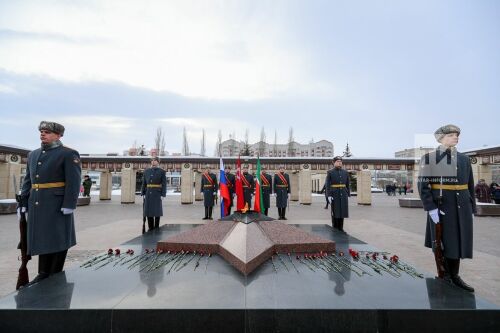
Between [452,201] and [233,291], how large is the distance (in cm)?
253

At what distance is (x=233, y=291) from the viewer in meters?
2.49

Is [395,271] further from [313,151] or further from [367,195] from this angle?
[313,151]

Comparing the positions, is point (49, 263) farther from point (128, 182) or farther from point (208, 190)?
point (128, 182)

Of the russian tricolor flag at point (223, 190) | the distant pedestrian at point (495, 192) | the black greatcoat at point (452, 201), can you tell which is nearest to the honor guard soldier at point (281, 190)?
the russian tricolor flag at point (223, 190)

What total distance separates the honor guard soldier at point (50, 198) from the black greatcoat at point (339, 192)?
521 cm

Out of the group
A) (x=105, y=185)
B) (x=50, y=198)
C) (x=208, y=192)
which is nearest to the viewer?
(x=50, y=198)

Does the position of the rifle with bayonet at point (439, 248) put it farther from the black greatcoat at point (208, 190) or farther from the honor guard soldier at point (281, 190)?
the black greatcoat at point (208, 190)

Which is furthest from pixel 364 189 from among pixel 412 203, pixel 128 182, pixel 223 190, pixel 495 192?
pixel 128 182

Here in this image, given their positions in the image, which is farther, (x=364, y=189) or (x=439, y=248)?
(x=364, y=189)

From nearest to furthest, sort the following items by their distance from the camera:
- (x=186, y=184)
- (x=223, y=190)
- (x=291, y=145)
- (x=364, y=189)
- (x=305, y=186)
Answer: (x=223, y=190), (x=364, y=189), (x=186, y=184), (x=305, y=186), (x=291, y=145)

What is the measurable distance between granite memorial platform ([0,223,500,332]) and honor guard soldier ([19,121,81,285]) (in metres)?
0.67

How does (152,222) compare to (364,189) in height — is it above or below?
below
